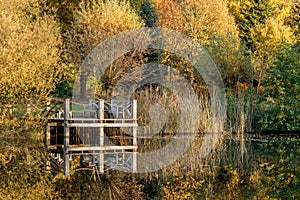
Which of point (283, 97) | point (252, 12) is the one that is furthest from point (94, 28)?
point (252, 12)

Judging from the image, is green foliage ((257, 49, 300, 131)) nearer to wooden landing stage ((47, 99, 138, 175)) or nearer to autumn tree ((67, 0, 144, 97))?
wooden landing stage ((47, 99, 138, 175))

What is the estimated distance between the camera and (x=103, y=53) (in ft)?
70.7

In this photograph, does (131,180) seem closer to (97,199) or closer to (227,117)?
(97,199)

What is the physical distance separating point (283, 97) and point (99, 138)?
6.26 meters

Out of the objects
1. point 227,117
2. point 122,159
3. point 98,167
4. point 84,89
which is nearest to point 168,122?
point 227,117

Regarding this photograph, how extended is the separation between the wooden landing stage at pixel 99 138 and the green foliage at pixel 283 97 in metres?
4.38

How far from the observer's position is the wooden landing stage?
12223 mm

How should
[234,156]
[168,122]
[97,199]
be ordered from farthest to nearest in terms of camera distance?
[168,122], [234,156], [97,199]

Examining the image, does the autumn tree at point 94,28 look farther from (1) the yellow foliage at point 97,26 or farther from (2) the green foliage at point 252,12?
(2) the green foliage at point 252,12

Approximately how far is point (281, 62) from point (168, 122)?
4417 millimetres

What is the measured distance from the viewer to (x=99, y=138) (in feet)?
47.2

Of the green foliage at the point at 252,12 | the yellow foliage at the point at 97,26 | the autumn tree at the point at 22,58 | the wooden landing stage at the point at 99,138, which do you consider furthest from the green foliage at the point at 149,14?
the wooden landing stage at the point at 99,138

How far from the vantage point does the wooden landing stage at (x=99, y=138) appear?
12223 mm

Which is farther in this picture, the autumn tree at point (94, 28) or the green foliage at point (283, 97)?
the autumn tree at point (94, 28)
